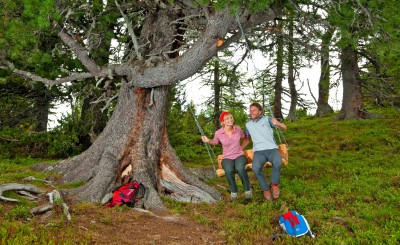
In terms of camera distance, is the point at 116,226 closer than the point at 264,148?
Yes

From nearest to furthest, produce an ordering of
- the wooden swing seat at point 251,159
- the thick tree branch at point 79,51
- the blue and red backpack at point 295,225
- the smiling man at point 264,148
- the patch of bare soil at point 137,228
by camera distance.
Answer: the patch of bare soil at point 137,228 → the blue and red backpack at point 295,225 → the smiling man at point 264,148 → the wooden swing seat at point 251,159 → the thick tree branch at point 79,51

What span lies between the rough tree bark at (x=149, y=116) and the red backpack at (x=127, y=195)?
0.24 meters

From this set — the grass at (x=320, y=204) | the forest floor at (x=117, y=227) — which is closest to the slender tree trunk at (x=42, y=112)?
the grass at (x=320, y=204)

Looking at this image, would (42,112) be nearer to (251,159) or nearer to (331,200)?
(251,159)

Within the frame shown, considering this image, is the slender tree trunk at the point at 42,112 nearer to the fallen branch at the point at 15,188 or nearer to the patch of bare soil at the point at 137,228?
the fallen branch at the point at 15,188

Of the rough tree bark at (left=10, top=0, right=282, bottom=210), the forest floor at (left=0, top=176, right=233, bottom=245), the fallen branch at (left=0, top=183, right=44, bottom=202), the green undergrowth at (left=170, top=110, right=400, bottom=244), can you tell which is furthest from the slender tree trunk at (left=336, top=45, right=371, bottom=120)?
the fallen branch at (left=0, top=183, right=44, bottom=202)

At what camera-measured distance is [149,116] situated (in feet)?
28.0

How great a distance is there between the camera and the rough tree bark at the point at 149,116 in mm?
7406

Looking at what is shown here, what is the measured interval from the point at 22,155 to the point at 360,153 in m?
11.5

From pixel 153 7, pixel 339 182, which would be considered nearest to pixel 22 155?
pixel 153 7

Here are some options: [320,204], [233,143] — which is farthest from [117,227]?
[320,204]

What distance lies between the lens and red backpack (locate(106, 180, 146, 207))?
276 inches

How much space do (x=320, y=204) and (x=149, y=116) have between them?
4099 millimetres

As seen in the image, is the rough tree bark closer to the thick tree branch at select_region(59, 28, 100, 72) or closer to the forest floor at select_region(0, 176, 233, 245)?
the thick tree branch at select_region(59, 28, 100, 72)
